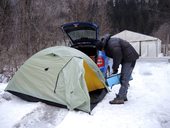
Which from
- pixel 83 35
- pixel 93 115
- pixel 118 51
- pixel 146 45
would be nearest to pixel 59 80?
pixel 93 115

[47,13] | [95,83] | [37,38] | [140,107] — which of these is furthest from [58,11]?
[140,107]

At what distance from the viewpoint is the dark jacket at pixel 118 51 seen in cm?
610

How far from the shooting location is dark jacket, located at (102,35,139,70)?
20.0 ft

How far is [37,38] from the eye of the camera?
46.4 feet

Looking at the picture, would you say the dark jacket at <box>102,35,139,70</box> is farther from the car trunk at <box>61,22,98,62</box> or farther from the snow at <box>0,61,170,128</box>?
the car trunk at <box>61,22,98,62</box>

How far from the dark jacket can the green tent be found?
0.70 meters

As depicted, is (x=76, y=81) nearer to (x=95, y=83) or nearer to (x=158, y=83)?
(x=95, y=83)

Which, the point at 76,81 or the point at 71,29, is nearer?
the point at 76,81

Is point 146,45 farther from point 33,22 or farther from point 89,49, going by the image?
point 89,49

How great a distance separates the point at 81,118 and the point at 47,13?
12.5m

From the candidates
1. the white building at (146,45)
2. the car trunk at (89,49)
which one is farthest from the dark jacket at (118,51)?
the white building at (146,45)

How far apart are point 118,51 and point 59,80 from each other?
1.56 m

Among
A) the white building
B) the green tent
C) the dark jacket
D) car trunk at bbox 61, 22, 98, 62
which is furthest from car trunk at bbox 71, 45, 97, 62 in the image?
the white building

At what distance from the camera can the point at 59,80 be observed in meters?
5.87
